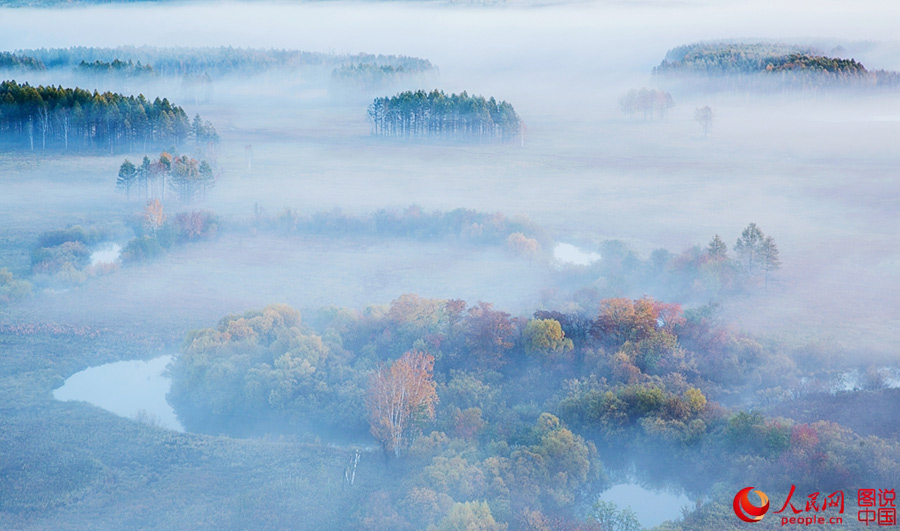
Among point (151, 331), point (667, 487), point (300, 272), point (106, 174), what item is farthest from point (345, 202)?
point (667, 487)

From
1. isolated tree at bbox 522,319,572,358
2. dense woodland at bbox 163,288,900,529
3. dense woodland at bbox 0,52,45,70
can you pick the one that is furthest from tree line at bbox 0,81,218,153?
isolated tree at bbox 522,319,572,358

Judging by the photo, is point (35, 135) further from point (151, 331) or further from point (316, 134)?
point (151, 331)

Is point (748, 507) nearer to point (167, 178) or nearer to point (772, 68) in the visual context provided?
point (167, 178)

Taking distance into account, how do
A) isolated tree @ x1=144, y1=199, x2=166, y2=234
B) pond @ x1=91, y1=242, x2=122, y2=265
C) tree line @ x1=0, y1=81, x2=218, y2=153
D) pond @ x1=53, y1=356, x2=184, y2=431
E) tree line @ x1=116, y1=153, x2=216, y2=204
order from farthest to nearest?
tree line @ x1=0, y1=81, x2=218, y2=153, tree line @ x1=116, y1=153, x2=216, y2=204, isolated tree @ x1=144, y1=199, x2=166, y2=234, pond @ x1=91, y1=242, x2=122, y2=265, pond @ x1=53, y1=356, x2=184, y2=431

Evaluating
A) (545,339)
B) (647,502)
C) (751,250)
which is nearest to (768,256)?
(751,250)

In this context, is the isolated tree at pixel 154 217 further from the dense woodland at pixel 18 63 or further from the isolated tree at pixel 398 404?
the dense woodland at pixel 18 63

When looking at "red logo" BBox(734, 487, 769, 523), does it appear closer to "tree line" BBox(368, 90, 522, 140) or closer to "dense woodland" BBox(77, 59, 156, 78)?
"tree line" BBox(368, 90, 522, 140)
